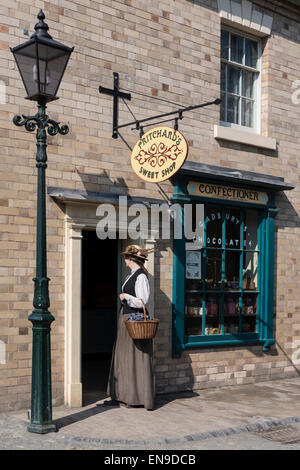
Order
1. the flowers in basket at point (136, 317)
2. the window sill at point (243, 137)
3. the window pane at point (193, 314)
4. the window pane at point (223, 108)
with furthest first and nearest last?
the window pane at point (223, 108), the window sill at point (243, 137), the window pane at point (193, 314), the flowers in basket at point (136, 317)

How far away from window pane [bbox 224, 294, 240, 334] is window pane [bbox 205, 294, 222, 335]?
15 cm

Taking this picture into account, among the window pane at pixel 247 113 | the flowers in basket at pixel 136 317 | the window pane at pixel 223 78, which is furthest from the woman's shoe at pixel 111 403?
the window pane at pixel 223 78

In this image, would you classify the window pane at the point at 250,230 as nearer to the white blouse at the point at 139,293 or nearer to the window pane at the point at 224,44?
the window pane at the point at 224,44

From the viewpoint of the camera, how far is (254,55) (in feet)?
35.5

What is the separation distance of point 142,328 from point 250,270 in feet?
10.7

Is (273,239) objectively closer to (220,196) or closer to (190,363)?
(220,196)

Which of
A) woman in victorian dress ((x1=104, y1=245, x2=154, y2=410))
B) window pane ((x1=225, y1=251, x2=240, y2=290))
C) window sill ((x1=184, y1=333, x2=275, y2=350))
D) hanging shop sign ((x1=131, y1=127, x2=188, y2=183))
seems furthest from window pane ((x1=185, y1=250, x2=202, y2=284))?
hanging shop sign ((x1=131, y1=127, x2=188, y2=183))

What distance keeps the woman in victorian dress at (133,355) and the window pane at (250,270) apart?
2.72 metres

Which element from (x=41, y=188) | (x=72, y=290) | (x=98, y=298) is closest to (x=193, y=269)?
(x=72, y=290)

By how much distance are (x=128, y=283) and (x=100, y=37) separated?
3240 mm

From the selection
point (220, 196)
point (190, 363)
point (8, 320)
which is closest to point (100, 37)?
point (220, 196)

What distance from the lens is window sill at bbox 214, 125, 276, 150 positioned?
9875 mm

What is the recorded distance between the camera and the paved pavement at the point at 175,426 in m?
6.42

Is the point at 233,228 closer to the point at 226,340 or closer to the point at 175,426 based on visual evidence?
the point at 226,340
